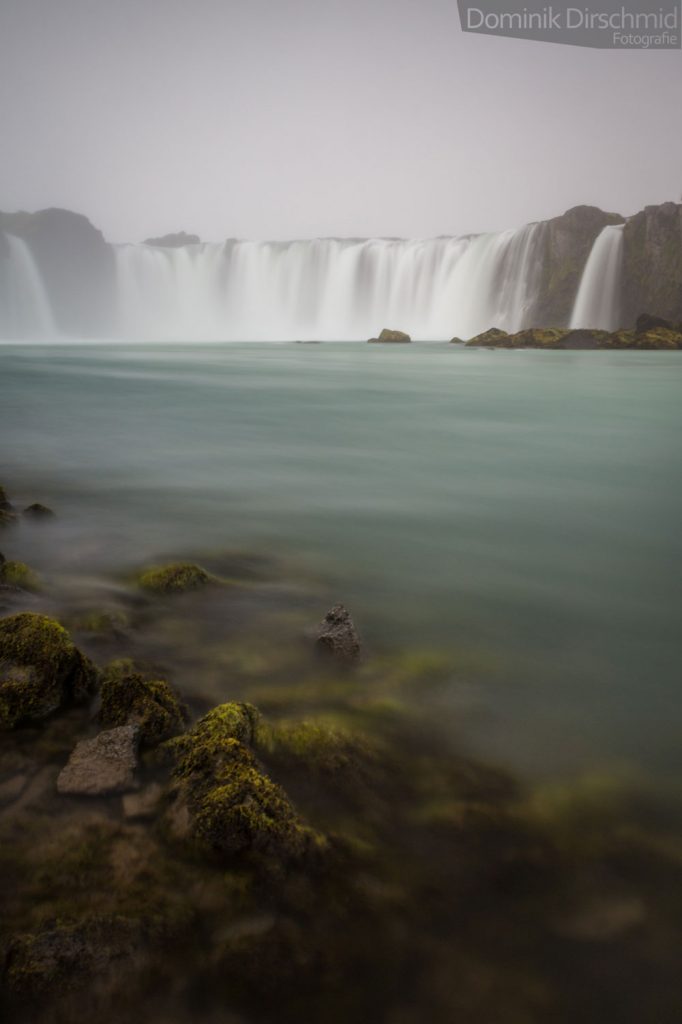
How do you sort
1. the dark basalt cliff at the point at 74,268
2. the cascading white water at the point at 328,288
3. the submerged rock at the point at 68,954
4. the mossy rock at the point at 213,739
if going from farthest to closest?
the dark basalt cliff at the point at 74,268
the cascading white water at the point at 328,288
the mossy rock at the point at 213,739
the submerged rock at the point at 68,954

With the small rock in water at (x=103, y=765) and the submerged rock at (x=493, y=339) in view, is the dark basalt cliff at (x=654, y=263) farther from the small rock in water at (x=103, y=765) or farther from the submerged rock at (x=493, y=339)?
the small rock in water at (x=103, y=765)

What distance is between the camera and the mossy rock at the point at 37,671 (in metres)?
Result: 2.93

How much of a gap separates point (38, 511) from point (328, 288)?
76.6 m

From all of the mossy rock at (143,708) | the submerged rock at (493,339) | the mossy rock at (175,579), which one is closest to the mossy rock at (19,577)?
the mossy rock at (175,579)

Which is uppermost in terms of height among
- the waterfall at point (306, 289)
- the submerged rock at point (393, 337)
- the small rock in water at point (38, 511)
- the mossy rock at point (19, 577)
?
the waterfall at point (306, 289)

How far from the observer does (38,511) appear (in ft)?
22.0

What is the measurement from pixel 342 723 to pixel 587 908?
4.34 ft

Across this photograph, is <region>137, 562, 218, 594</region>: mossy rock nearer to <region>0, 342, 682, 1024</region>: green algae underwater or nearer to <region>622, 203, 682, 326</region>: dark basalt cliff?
<region>0, 342, 682, 1024</region>: green algae underwater

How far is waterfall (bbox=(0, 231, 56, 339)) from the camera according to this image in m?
90.0

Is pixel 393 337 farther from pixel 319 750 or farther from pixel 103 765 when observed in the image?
pixel 103 765

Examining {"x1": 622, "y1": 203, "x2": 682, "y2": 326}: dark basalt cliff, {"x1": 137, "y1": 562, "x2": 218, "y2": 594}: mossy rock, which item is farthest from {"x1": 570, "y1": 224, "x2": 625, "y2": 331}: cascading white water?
{"x1": 137, "y1": 562, "x2": 218, "y2": 594}: mossy rock

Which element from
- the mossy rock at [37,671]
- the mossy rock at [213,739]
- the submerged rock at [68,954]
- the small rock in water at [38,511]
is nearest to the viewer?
the submerged rock at [68,954]

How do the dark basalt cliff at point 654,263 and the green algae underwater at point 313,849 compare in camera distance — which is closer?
the green algae underwater at point 313,849

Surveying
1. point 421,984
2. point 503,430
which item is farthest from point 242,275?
point 421,984
